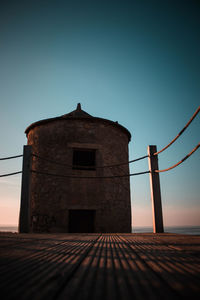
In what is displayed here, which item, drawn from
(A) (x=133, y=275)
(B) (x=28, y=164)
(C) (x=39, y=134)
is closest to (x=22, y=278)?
(A) (x=133, y=275)

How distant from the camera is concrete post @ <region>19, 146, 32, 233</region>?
4.46m

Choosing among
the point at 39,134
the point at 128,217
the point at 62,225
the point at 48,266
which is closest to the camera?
the point at 48,266

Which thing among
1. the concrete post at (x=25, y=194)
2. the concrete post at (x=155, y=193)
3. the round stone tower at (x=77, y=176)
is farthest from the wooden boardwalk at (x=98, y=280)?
the round stone tower at (x=77, y=176)

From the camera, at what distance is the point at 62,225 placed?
6715 mm

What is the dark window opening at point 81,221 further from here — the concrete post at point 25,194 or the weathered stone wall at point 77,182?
the concrete post at point 25,194

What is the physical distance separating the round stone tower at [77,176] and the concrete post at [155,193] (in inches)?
77.1

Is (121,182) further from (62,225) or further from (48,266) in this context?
(48,266)

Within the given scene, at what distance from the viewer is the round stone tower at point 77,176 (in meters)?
6.95

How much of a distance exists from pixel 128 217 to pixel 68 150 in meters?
3.89

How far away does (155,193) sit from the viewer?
14.9 feet

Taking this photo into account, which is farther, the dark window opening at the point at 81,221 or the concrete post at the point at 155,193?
the dark window opening at the point at 81,221

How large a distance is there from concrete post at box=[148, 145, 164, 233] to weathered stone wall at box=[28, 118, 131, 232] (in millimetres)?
3035

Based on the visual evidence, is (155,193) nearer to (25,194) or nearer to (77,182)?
(25,194)

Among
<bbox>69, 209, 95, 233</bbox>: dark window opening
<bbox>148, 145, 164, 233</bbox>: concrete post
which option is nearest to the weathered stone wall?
<bbox>148, 145, 164, 233</bbox>: concrete post
